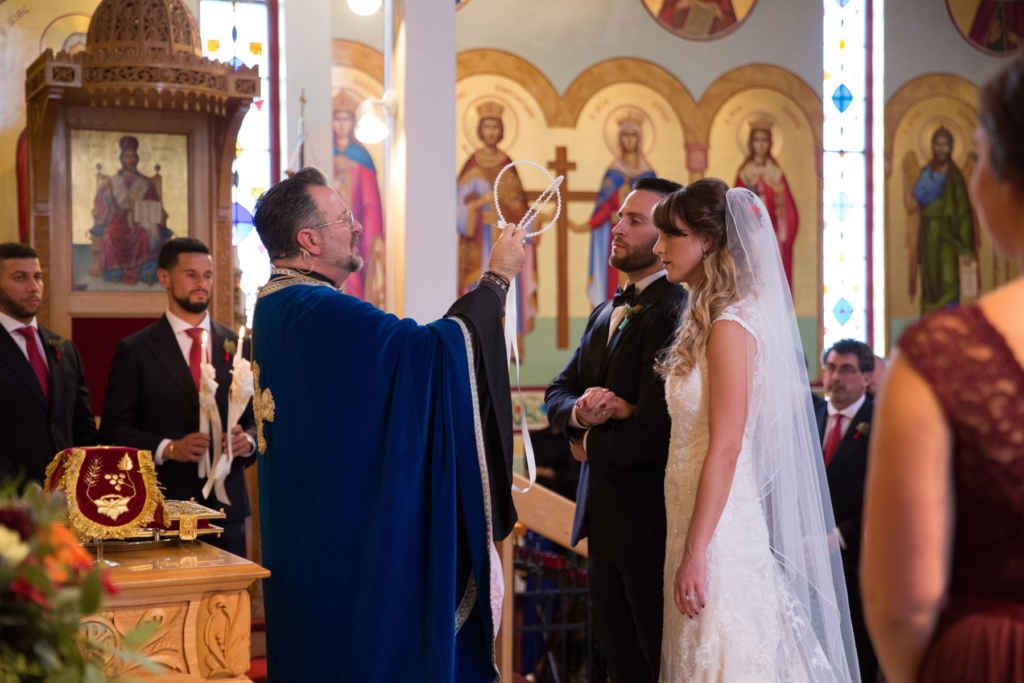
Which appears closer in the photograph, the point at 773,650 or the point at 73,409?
the point at 773,650

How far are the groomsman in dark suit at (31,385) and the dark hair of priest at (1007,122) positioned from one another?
12.5ft

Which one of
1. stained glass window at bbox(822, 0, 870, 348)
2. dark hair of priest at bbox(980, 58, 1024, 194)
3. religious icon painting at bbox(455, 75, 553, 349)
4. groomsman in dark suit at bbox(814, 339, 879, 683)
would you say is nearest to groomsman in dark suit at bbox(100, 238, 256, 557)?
groomsman in dark suit at bbox(814, 339, 879, 683)

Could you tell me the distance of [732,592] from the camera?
8.71 ft

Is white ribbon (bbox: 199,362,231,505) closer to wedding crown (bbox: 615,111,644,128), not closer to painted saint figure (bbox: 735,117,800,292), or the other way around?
wedding crown (bbox: 615,111,644,128)

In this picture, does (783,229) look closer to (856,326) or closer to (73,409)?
(856,326)

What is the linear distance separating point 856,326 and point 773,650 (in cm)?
856

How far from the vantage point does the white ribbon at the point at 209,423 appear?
151 inches

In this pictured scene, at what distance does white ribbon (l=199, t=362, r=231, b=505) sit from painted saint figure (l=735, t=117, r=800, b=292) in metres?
7.47

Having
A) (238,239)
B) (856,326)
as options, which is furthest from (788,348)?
(856,326)

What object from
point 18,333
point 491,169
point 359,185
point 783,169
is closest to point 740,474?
point 18,333

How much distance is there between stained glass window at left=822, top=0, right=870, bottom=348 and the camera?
10.6m

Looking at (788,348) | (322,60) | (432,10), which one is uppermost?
(322,60)

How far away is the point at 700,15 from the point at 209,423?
25.9ft

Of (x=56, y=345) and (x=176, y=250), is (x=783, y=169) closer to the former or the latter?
(x=176, y=250)
